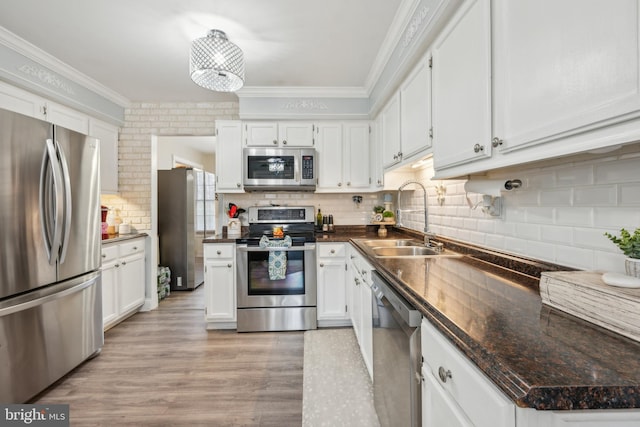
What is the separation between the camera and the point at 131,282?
120 inches

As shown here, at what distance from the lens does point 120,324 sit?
2963mm

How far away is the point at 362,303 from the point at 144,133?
10.6 feet

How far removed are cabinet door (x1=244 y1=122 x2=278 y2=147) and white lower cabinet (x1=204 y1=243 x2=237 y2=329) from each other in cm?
114

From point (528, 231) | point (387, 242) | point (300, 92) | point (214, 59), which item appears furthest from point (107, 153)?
point (528, 231)

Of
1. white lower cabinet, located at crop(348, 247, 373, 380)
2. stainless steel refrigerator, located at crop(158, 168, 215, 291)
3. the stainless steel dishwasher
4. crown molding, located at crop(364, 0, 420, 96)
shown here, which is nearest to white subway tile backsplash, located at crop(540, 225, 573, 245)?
the stainless steel dishwasher

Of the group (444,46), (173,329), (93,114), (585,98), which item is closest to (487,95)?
(585,98)

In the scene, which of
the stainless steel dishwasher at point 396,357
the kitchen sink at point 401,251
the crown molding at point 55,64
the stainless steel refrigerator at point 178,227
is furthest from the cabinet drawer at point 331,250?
the crown molding at point 55,64

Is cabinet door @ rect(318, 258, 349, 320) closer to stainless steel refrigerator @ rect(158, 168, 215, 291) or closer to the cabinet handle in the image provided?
the cabinet handle

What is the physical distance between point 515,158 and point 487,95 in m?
0.29

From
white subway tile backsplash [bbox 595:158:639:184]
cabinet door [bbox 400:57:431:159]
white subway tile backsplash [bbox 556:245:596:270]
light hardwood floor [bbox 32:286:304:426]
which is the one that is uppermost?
cabinet door [bbox 400:57:431:159]

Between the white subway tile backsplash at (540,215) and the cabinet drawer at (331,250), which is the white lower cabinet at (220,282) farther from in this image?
the white subway tile backsplash at (540,215)

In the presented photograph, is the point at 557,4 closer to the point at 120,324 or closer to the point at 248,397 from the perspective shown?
the point at 248,397

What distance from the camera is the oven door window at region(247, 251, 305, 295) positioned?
2.74m

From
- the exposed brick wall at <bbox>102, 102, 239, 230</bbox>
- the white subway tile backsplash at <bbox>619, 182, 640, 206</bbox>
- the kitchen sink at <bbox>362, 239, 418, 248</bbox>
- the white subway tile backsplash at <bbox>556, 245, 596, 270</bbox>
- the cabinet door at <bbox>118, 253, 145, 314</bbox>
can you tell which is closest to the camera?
the white subway tile backsplash at <bbox>619, 182, 640, 206</bbox>
